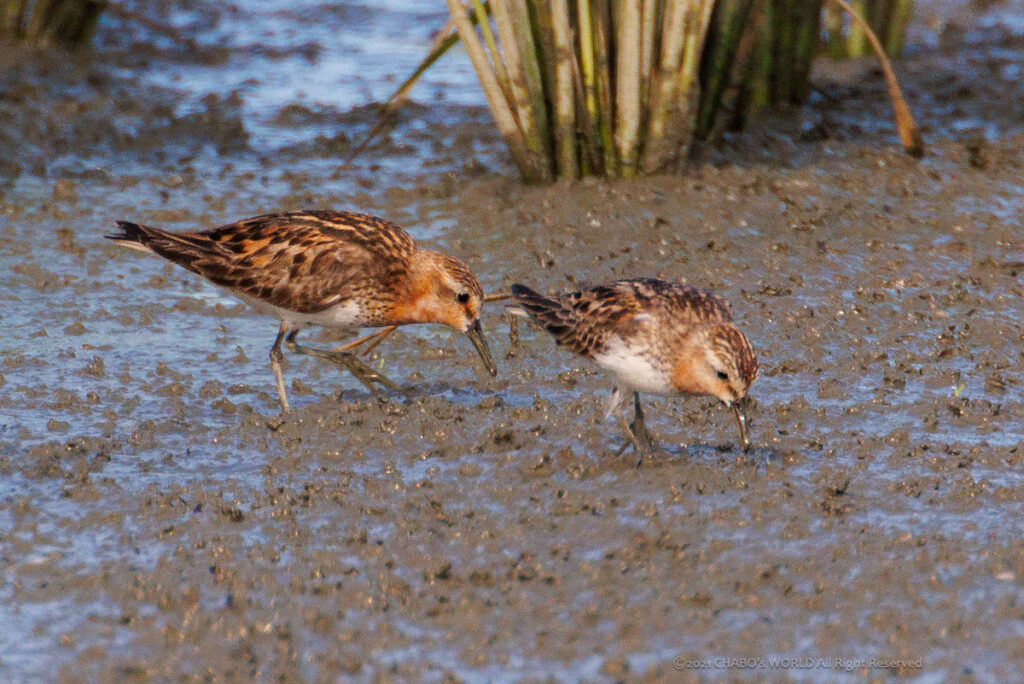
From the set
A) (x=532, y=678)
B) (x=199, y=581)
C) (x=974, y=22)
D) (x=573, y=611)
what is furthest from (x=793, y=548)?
(x=974, y=22)

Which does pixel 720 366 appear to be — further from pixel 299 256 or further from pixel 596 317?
pixel 299 256

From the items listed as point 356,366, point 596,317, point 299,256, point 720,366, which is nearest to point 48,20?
point 299,256

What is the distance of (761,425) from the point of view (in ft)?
23.6

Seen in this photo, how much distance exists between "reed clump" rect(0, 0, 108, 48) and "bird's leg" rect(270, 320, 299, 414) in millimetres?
7793

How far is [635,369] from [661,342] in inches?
7.9

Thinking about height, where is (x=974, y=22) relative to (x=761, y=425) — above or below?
below

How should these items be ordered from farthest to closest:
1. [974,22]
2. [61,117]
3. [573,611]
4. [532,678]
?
[974,22]
[61,117]
[573,611]
[532,678]

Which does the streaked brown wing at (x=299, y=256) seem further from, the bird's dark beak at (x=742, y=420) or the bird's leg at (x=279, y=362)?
the bird's dark beak at (x=742, y=420)

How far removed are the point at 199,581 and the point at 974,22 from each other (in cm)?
1418

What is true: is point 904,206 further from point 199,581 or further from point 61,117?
point 61,117

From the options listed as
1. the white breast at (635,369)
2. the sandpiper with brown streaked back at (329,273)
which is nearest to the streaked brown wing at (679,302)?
the white breast at (635,369)

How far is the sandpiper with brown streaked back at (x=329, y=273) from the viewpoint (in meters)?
7.59

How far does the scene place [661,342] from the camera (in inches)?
256

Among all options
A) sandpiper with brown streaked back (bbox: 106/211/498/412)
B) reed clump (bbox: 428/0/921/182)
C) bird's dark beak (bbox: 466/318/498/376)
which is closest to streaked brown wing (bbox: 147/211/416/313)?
sandpiper with brown streaked back (bbox: 106/211/498/412)
